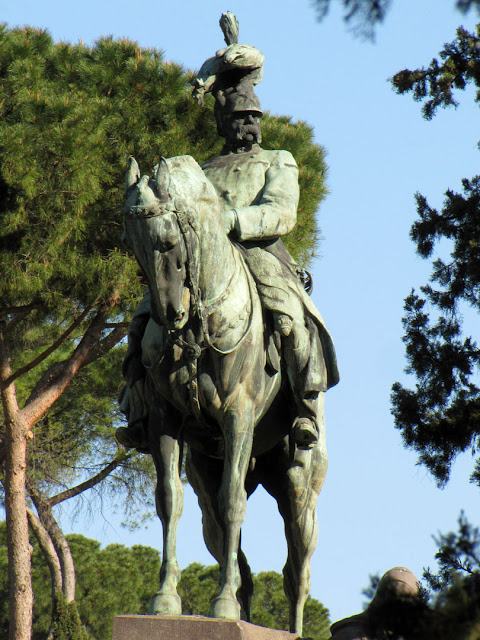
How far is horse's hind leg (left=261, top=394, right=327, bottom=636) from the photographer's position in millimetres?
6352

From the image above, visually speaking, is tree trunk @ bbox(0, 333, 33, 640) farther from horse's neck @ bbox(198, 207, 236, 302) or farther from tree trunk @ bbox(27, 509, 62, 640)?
horse's neck @ bbox(198, 207, 236, 302)

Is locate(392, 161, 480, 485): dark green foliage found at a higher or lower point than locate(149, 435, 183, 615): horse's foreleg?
higher

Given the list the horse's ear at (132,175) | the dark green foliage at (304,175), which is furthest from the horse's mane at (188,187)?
the dark green foliage at (304,175)

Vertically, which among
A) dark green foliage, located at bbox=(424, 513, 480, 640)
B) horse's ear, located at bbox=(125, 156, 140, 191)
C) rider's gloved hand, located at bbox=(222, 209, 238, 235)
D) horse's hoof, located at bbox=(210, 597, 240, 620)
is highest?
rider's gloved hand, located at bbox=(222, 209, 238, 235)

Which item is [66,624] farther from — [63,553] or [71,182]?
[71,182]

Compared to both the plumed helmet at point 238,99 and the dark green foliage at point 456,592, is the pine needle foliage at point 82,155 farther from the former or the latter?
the dark green foliage at point 456,592

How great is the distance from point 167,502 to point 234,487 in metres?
0.34

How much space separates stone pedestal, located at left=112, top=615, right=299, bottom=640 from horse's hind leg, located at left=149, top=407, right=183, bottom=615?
0.13 m

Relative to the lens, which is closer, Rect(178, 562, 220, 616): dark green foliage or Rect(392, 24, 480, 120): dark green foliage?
Rect(392, 24, 480, 120): dark green foliage

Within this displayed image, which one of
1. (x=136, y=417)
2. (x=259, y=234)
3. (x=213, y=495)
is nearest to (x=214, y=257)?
(x=259, y=234)

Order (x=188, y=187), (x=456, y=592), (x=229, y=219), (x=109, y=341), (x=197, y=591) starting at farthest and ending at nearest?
(x=197, y=591) → (x=109, y=341) → (x=229, y=219) → (x=188, y=187) → (x=456, y=592)

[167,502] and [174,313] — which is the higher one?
[174,313]

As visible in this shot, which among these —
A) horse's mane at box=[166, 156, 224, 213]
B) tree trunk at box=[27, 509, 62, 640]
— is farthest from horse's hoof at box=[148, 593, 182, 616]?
tree trunk at box=[27, 509, 62, 640]

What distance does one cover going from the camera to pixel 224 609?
525 centimetres
